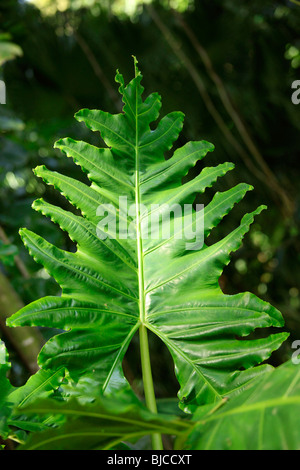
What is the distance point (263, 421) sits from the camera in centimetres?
28

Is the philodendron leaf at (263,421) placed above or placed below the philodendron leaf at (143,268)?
below

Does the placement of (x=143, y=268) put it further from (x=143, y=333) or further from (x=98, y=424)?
(x=98, y=424)

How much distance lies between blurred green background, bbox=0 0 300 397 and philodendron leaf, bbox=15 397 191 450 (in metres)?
1.51

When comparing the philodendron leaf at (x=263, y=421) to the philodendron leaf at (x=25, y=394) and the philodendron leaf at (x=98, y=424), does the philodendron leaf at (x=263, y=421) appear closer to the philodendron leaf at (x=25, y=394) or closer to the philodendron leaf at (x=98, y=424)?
the philodendron leaf at (x=98, y=424)

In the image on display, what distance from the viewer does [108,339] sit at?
0.49 meters

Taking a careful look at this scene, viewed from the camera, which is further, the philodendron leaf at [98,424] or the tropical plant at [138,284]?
the tropical plant at [138,284]

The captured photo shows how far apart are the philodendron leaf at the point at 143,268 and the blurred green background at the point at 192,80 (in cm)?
122

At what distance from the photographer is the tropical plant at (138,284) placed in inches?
18.1

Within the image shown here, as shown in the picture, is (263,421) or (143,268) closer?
(263,421)

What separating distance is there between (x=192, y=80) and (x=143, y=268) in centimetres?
173

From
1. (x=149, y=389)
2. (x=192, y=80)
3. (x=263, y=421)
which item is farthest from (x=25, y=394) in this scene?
(x=192, y=80)

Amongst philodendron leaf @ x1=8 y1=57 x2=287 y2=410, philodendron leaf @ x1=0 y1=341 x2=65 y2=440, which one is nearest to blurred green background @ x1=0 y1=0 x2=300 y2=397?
philodendron leaf @ x1=8 y1=57 x2=287 y2=410

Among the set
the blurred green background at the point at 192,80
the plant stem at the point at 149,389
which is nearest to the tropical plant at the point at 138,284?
the plant stem at the point at 149,389

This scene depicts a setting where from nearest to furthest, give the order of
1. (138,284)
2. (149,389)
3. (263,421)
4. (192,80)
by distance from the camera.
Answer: (263,421)
(149,389)
(138,284)
(192,80)
